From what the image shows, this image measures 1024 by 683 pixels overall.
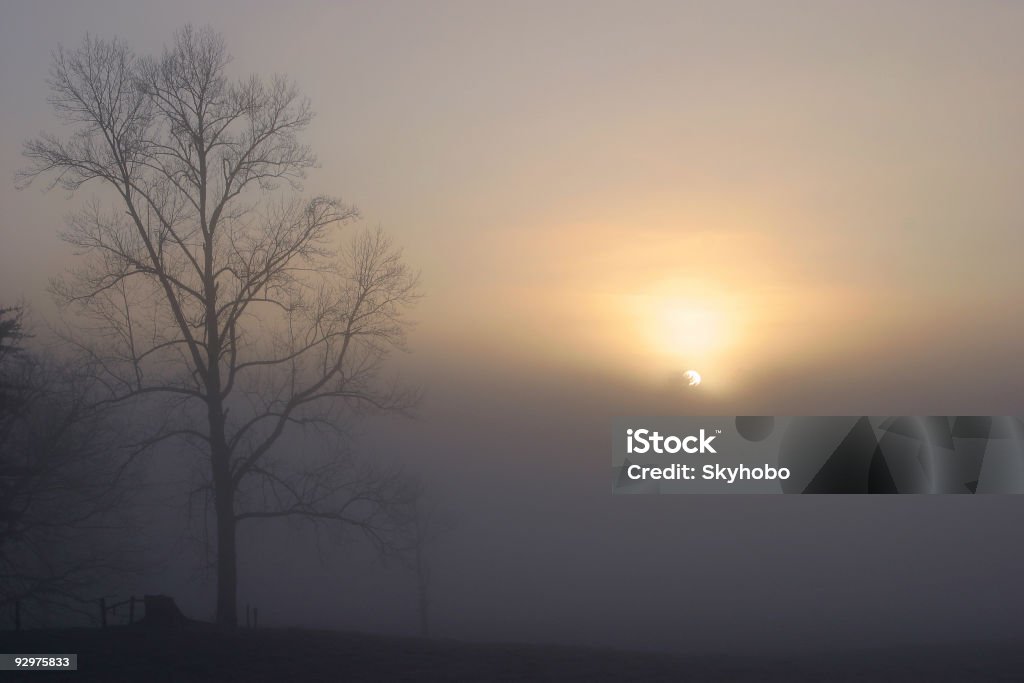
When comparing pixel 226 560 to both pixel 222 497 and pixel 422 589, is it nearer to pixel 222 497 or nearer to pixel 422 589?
pixel 222 497

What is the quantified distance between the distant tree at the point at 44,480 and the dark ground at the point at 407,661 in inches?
323

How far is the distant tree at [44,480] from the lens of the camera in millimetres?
28984

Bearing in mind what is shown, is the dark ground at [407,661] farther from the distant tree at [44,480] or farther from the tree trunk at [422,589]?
the tree trunk at [422,589]

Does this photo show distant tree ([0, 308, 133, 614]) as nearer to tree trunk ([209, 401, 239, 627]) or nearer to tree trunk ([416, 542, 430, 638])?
tree trunk ([209, 401, 239, 627])

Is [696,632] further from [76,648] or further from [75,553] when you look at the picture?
[76,648]

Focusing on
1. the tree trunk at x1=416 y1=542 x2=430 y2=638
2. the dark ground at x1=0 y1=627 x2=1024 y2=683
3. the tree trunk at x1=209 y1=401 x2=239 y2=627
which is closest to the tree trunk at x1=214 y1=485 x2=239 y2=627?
the tree trunk at x1=209 y1=401 x2=239 y2=627

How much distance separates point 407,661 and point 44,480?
55.5 feet

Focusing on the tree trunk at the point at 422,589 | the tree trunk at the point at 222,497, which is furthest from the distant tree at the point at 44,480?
the tree trunk at the point at 422,589

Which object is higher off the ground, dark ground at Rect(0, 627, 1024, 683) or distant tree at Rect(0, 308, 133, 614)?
distant tree at Rect(0, 308, 133, 614)

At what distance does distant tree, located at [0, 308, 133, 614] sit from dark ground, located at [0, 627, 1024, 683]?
8.19 m

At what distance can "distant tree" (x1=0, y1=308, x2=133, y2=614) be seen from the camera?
2898 cm

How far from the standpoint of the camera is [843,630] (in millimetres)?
50688

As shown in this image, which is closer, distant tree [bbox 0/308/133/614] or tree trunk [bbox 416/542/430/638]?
distant tree [bbox 0/308/133/614]

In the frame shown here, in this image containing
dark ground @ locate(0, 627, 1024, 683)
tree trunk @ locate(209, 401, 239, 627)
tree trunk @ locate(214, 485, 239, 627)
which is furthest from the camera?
tree trunk @ locate(209, 401, 239, 627)
